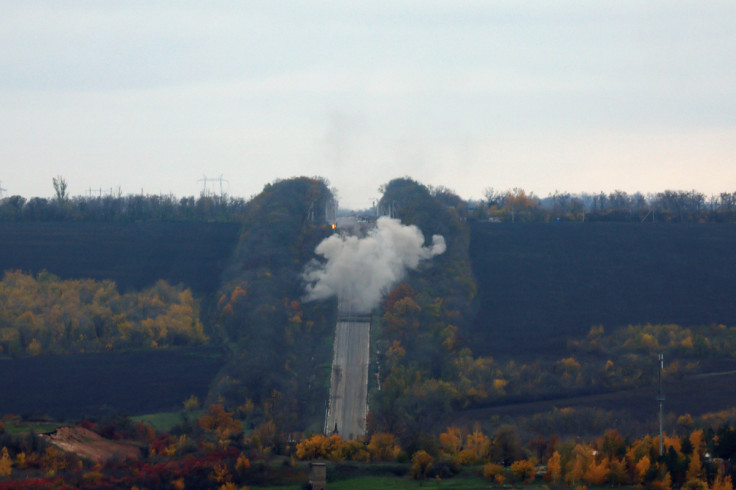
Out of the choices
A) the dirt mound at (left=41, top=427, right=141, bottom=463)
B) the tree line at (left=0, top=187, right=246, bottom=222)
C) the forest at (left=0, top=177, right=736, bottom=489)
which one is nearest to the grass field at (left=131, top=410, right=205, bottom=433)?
the forest at (left=0, top=177, right=736, bottom=489)

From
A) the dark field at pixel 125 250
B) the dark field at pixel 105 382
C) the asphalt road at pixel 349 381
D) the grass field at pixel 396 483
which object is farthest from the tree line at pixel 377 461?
the dark field at pixel 125 250

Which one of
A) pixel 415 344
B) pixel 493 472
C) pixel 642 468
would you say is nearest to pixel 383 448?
pixel 493 472

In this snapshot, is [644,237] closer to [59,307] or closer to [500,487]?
[59,307]

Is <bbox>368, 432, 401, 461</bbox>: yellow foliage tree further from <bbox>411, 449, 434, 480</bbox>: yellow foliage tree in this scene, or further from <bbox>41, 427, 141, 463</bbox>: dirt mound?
<bbox>41, 427, 141, 463</bbox>: dirt mound

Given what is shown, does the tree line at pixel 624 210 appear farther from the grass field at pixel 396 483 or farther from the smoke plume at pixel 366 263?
the grass field at pixel 396 483

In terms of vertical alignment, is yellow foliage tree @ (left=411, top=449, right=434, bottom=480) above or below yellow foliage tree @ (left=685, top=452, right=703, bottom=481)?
below

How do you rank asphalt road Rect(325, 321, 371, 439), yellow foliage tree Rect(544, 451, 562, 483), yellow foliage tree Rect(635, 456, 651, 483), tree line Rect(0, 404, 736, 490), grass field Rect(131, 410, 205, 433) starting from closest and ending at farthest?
tree line Rect(0, 404, 736, 490)
yellow foliage tree Rect(635, 456, 651, 483)
yellow foliage tree Rect(544, 451, 562, 483)
grass field Rect(131, 410, 205, 433)
asphalt road Rect(325, 321, 371, 439)
